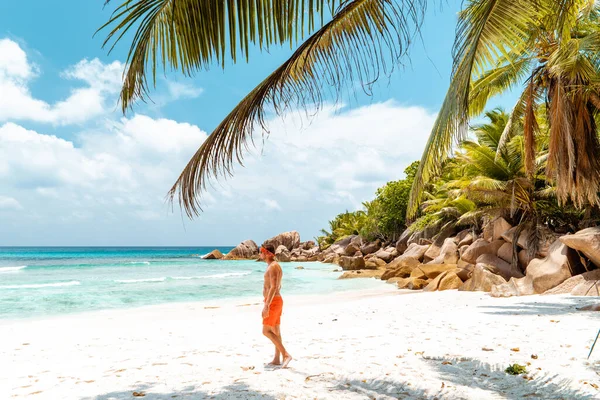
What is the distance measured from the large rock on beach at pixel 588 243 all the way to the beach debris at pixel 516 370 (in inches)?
280

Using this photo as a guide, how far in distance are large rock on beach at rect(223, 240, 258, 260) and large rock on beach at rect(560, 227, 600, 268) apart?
55.9 m

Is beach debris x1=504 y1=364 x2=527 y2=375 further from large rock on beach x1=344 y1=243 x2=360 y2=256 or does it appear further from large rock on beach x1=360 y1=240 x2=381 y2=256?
large rock on beach x1=344 y1=243 x2=360 y2=256

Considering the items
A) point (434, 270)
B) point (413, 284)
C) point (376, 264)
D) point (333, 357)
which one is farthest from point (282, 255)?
point (333, 357)

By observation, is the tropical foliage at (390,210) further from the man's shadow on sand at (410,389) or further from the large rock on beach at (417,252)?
the man's shadow on sand at (410,389)

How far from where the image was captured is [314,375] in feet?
16.5

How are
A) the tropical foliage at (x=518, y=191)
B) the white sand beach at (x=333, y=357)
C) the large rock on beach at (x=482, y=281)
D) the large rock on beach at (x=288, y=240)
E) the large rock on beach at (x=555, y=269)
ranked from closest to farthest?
the white sand beach at (x=333, y=357) < the large rock on beach at (x=555, y=269) < the large rock on beach at (x=482, y=281) < the tropical foliage at (x=518, y=191) < the large rock on beach at (x=288, y=240)

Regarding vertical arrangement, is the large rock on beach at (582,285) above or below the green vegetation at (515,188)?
below

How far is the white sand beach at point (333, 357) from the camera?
458 centimetres

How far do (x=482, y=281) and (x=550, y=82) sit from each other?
5693 millimetres

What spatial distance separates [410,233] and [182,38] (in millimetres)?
31174

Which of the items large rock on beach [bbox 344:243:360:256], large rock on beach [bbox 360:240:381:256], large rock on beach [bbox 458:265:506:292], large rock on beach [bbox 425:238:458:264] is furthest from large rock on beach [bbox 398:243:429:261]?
large rock on beach [bbox 344:243:360:256]

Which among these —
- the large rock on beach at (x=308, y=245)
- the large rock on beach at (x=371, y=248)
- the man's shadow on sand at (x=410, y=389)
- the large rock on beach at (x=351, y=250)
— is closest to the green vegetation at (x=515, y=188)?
the man's shadow on sand at (x=410, y=389)

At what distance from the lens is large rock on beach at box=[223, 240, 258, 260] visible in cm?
6519

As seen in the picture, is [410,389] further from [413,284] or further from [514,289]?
[413,284]
